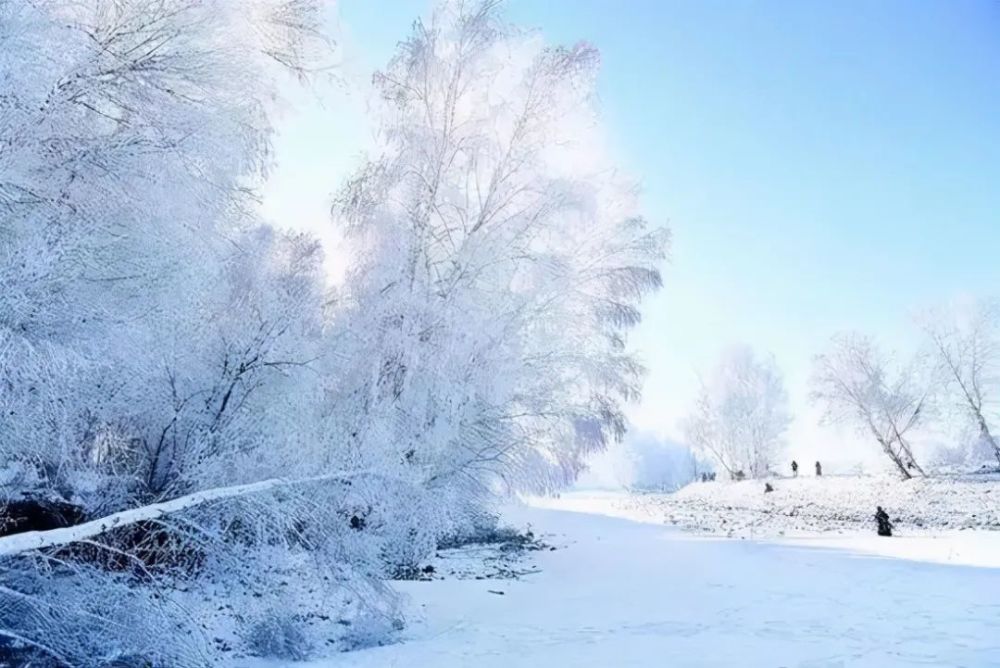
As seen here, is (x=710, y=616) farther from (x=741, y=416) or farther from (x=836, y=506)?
(x=741, y=416)

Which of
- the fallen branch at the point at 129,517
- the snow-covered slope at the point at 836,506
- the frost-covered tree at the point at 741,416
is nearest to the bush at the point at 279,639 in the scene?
the fallen branch at the point at 129,517

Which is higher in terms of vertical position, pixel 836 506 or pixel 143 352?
pixel 143 352

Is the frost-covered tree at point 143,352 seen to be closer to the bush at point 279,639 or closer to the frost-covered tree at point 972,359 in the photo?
the bush at point 279,639

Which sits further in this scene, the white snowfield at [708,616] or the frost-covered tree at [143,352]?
the white snowfield at [708,616]

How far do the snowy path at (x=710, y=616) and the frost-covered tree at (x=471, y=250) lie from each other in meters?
1.33

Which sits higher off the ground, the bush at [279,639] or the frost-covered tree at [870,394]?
the frost-covered tree at [870,394]

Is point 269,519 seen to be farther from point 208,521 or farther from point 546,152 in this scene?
point 546,152

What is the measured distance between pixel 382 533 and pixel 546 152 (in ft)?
19.8

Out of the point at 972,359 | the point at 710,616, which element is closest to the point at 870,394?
the point at 972,359

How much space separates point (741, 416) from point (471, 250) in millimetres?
34657

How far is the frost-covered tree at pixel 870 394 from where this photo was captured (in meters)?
27.1

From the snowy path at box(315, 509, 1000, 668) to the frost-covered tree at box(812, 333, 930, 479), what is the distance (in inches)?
823

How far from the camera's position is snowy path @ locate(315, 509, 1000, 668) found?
454 centimetres

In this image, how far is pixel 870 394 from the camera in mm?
28328
